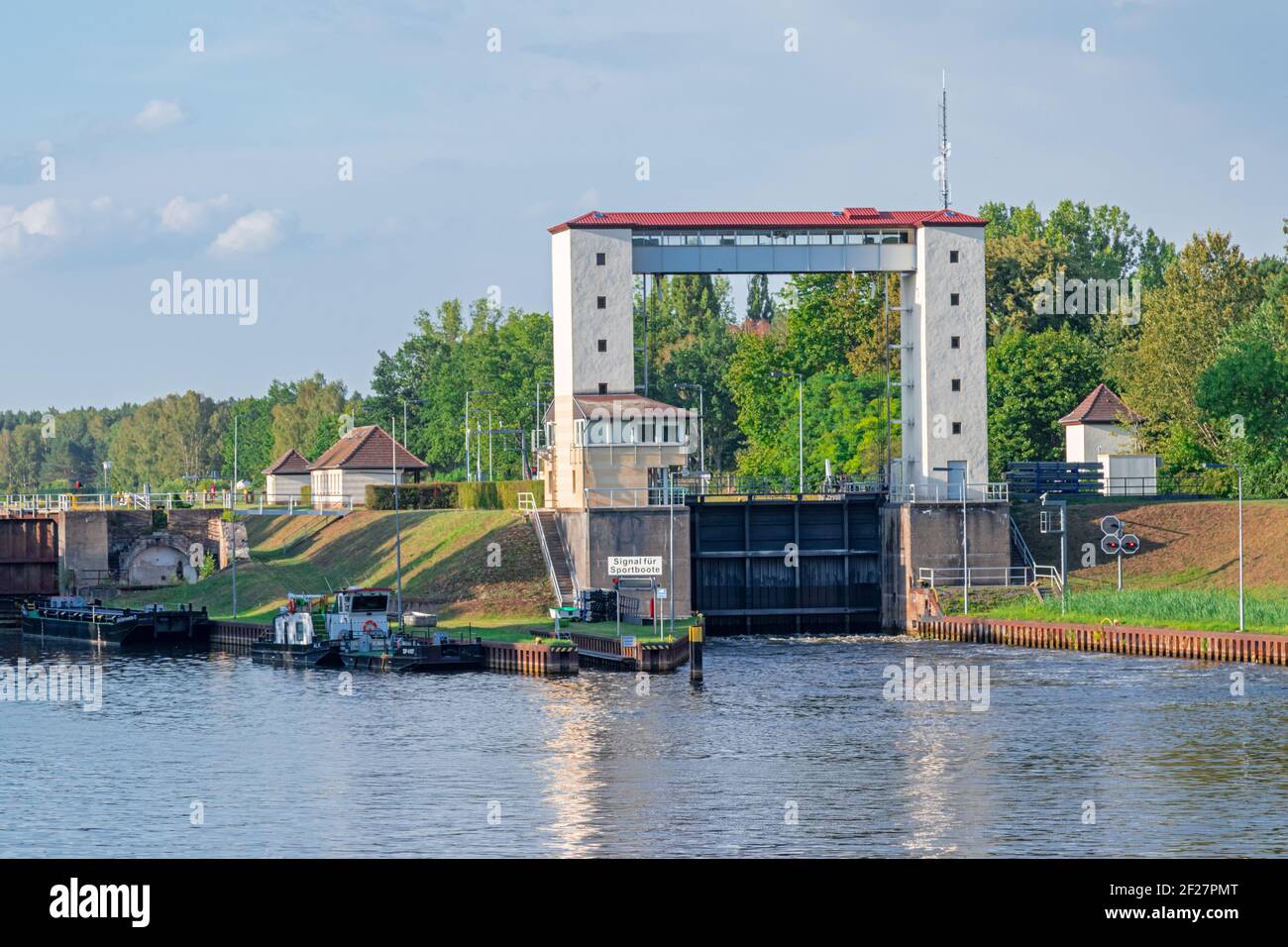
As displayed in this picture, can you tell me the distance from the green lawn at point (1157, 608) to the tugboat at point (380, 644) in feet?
90.7

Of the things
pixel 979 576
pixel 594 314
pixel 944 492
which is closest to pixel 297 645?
pixel 594 314

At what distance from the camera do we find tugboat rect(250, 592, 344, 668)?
272 ft

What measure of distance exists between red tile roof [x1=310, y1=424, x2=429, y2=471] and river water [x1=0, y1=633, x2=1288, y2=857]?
61087 mm

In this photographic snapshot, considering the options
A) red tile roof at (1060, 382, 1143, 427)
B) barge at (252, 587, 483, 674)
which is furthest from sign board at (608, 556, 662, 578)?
red tile roof at (1060, 382, 1143, 427)

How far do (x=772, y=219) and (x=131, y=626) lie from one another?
40.6 m

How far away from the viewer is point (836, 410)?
138 metres

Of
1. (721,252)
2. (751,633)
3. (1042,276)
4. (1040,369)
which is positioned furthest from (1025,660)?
(1042,276)

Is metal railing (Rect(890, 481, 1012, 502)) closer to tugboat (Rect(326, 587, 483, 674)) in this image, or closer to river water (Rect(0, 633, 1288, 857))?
river water (Rect(0, 633, 1288, 857))

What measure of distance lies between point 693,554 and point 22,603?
145ft

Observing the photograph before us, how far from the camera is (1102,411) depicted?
122 meters

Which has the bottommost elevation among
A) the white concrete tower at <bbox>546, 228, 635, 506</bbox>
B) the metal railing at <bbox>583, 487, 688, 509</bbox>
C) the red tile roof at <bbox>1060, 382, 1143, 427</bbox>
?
the metal railing at <bbox>583, 487, 688, 509</bbox>

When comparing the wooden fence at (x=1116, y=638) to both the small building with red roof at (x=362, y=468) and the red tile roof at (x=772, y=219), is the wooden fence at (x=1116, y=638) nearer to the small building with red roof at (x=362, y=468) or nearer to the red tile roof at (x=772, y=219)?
the red tile roof at (x=772, y=219)

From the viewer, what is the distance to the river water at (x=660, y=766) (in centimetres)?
4219
